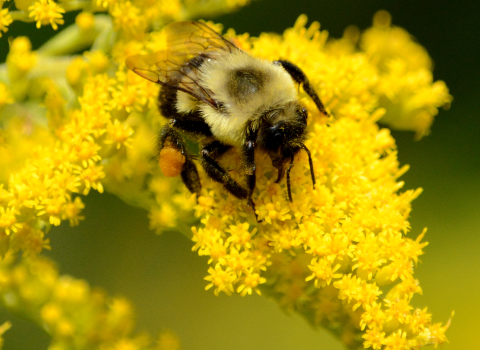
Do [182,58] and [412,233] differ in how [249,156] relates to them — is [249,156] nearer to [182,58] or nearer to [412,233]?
[182,58]

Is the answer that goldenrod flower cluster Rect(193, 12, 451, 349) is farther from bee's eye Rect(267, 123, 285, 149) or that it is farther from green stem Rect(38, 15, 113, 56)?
green stem Rect(38, 15, 113, 56)

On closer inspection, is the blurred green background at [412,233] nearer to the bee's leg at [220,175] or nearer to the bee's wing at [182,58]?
the bee's wing at [182,58]

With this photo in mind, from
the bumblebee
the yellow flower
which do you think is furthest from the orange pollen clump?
the yellow flower

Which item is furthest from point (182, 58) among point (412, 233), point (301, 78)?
point (412, 233)

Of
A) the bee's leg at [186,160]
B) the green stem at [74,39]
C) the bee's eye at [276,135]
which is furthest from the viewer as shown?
the green stem at [74,39]

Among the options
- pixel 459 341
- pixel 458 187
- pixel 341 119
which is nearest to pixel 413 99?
pixel 341 119

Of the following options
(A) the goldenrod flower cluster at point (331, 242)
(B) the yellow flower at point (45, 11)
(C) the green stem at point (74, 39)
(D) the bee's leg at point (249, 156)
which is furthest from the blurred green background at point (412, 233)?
(D) the bee's leg at point (249, 156)
